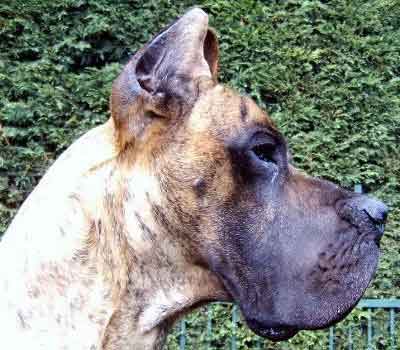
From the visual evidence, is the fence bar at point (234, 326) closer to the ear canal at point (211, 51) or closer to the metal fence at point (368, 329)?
the metal fence at point (368, 329)

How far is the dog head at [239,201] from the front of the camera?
1.93m

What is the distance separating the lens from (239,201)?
1945 millimetres

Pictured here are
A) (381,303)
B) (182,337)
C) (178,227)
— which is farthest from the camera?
(381,303)

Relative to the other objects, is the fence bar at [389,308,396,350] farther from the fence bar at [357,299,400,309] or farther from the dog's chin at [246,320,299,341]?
the dog's chin at [246,320,299,341]

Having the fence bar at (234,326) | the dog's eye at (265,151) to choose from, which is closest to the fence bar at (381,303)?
the fence bar at (234,326)

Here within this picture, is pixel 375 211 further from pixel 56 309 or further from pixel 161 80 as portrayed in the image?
pixel 56 309

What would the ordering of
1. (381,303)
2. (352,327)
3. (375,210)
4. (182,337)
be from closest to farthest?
(375,210), (182,337), (381,303), (352,327)

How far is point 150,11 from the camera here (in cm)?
608

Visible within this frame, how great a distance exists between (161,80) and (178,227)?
47 centimetres

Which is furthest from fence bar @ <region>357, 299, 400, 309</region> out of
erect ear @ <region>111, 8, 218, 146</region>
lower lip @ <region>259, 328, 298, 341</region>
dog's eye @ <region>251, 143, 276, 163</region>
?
erect ear @ <region>111, 8, 218, 146</region>

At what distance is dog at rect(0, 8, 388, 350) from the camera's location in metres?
1.89

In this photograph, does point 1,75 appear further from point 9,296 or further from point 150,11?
point 9,296

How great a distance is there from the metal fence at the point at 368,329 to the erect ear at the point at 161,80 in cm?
355

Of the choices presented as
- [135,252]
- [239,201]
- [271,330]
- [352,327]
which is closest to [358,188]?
[352,327]
